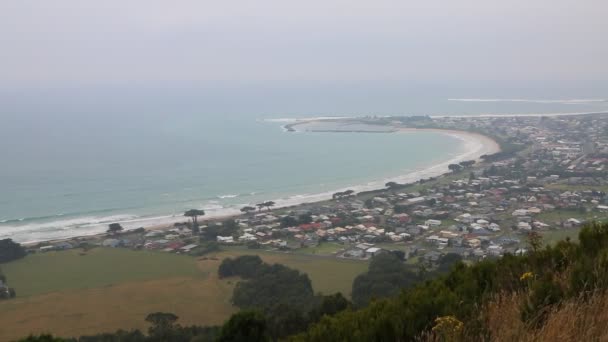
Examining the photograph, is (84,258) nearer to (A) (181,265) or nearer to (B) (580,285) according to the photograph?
(A) (181,265)

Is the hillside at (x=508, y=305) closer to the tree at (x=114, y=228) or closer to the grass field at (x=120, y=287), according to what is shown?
the grass field at (x=120, y=287)

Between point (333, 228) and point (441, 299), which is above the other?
point (441, 299)

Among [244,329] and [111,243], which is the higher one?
[244,329]

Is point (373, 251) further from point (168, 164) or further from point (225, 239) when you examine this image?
point (168, 164)

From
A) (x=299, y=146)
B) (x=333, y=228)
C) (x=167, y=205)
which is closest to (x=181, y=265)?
(x=333, y=228)

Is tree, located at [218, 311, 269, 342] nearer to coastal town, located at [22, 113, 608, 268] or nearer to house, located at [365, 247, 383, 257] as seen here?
coastal town, located at [22, 113, 608, 268]

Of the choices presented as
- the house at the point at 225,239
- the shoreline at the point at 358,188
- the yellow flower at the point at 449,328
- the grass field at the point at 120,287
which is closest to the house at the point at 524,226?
the grass field at the point at 120,287

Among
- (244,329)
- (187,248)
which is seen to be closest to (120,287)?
(187,248)
